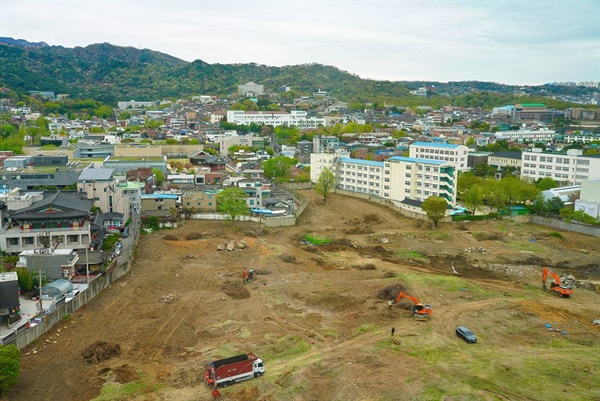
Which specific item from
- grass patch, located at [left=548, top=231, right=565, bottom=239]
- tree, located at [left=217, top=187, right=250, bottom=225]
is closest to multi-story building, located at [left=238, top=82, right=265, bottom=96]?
tree, located at [left=217, top=187, right=250, bottom=225]

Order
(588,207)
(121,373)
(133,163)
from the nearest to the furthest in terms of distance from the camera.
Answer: (121,373)
(588,207)
(133,163)

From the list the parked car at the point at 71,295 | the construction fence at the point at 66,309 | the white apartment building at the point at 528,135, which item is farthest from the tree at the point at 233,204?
the white apartment building at the point at 528,135

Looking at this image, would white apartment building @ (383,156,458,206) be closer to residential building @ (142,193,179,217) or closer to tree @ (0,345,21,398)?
residential building @ (142,193,179,217)

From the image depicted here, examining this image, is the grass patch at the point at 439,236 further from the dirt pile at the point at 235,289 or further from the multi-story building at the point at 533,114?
the multi-story building at the point at 533,114

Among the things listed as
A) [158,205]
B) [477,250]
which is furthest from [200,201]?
[477,250]

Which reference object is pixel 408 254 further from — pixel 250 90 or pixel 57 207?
pixel 250 90
